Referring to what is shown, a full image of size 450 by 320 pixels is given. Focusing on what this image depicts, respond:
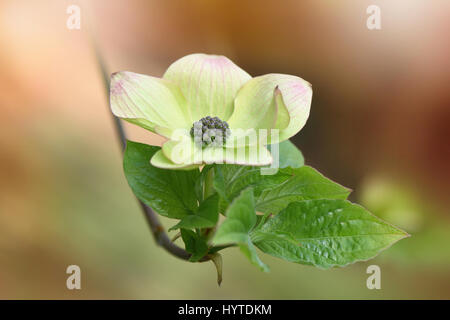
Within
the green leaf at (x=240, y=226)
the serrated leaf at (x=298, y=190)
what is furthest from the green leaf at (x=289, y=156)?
the green leaf at (x=240, y=226)

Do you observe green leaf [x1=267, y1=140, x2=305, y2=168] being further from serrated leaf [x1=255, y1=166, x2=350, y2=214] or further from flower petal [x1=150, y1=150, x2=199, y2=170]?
flower petal [x1=150, y1=150, x2=199, y2=170]

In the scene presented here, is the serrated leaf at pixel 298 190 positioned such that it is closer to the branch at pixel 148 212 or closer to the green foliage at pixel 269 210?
the green foliage at pixel 269 210

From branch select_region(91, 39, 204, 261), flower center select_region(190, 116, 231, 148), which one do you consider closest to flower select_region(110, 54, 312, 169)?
flower center select_region(190, 116, 231, 148)

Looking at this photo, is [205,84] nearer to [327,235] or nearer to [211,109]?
[211,109]

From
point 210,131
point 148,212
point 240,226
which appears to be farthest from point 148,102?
point 148,212

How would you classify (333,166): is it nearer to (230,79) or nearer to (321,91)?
(321,91)

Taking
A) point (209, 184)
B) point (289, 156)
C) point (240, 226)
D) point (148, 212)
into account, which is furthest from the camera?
point (148, 212)

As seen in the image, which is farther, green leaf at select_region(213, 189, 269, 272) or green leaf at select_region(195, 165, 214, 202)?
green leaf at select_region(195, 165, 214, 202)
